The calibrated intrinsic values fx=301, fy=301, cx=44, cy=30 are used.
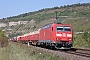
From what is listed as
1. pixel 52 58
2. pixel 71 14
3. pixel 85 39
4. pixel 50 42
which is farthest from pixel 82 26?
pixel 52 58

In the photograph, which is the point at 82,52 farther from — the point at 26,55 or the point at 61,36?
the point at 26,55

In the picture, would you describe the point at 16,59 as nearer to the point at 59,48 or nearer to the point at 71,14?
the point at 59,48

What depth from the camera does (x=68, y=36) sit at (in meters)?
34.1

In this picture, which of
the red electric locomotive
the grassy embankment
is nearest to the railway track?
the red electric locomotive

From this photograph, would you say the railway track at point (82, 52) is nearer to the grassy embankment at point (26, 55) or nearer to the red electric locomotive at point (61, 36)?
the red electric locomotive at point (61, 36)

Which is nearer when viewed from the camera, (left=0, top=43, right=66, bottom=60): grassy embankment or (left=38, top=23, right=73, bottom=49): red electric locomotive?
(left=0, top=43, right=66, bottom=60): grassy embankment

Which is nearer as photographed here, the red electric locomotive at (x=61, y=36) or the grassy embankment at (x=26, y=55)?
the grassy embankment at (x=26, y=55)

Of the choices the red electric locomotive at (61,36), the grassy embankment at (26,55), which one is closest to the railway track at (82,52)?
the red electric locomotive at (61,36)

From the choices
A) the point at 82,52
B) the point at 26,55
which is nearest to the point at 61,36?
the point at 82,52

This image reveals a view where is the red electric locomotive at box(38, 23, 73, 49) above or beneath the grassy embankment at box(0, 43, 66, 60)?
above

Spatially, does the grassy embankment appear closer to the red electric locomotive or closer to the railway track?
the railway track

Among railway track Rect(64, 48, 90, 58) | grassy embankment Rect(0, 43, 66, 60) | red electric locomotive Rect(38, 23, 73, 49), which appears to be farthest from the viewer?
red electric locomotive Rect(38, 23, 73, 49)

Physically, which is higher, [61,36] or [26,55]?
[61,36]

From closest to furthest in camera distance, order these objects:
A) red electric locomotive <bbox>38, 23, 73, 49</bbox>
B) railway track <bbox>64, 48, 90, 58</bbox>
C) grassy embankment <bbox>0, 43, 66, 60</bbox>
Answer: grassy embankment <bbox>0, 43, 66, 60</bbox> < railway track <bbox>64, 48, 90, 58</bbox> < red electric locomotive <bbox>38, 23, 73, 49</bbox>
